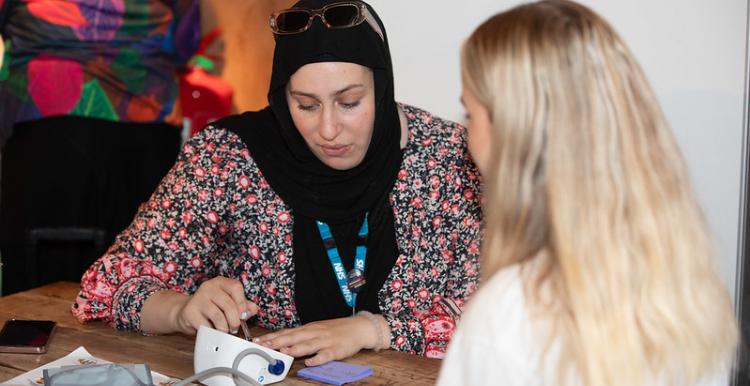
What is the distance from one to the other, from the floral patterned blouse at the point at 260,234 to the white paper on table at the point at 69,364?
25 centimetres

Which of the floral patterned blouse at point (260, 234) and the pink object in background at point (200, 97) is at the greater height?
the pink object in background at point (200, 97)

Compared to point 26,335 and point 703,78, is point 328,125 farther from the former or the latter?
point 703,78

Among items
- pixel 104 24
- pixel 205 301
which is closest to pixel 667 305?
pixel 205 301

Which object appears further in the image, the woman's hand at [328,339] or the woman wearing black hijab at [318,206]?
the woman wearing black hijab at [318,206]

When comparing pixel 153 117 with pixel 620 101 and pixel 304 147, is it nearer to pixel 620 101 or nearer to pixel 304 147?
pixel 304 147

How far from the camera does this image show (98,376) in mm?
1509

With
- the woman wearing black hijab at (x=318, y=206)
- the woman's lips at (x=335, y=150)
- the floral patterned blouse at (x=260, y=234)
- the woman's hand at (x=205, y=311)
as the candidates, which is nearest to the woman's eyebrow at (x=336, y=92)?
the woman wearing black hijab at (x=318, y=206)

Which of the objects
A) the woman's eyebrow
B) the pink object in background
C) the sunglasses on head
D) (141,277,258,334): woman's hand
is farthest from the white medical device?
the pink object in background

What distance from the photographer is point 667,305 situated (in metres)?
1.14

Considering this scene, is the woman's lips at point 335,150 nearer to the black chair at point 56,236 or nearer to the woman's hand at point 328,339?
the woman's hand at point 328,339

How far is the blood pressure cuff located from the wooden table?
125 mm

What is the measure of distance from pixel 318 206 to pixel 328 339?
1.40 ft

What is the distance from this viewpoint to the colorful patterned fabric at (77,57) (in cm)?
319

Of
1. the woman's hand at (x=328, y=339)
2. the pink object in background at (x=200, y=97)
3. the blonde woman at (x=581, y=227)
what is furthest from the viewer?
the pink object in background at (x=200, y=97)
